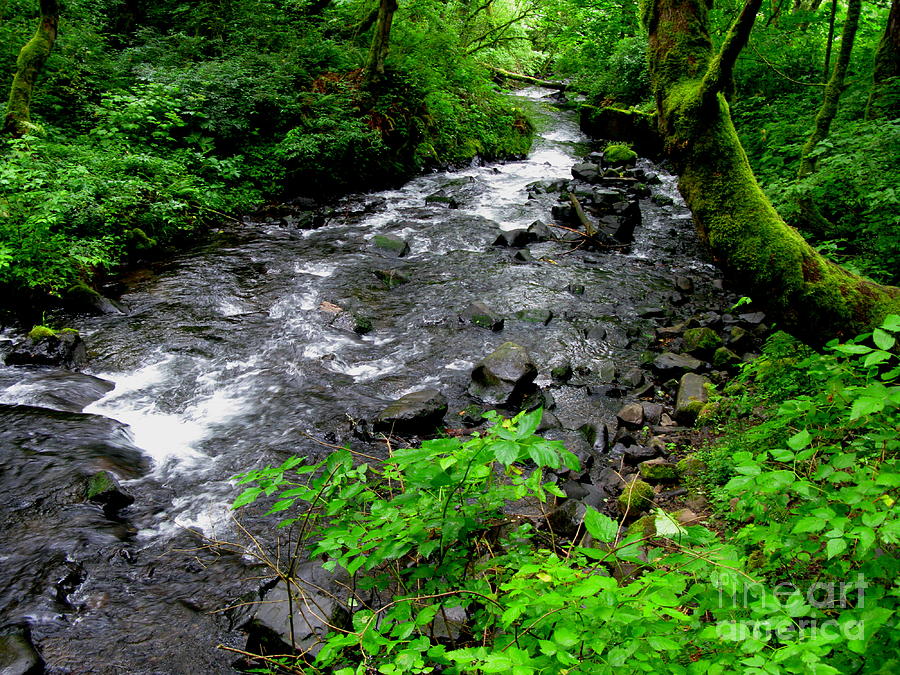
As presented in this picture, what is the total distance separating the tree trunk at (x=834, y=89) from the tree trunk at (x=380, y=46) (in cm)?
1034

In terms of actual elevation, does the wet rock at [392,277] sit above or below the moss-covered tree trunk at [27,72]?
below

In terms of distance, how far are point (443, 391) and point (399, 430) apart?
3.26 ft

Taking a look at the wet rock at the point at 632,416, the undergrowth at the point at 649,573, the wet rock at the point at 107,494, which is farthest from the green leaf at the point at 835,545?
the wet rock at the point at 107,494

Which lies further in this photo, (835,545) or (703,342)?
(703,342)

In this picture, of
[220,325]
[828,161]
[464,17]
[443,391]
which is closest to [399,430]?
[443,391]

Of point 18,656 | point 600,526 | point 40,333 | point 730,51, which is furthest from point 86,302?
point 730,51

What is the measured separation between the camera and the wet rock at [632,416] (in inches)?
214

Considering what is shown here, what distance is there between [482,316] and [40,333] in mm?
5854

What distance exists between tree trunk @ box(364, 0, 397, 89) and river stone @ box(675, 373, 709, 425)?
467 inches

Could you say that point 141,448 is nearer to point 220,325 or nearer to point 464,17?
point 220,325

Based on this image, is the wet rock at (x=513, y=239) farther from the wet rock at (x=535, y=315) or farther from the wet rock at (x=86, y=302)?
the wet rock at (x=86, y=302)

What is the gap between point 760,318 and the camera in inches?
279

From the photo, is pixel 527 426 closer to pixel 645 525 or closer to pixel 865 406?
pixel 865 406

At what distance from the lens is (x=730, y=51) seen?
382 cm
